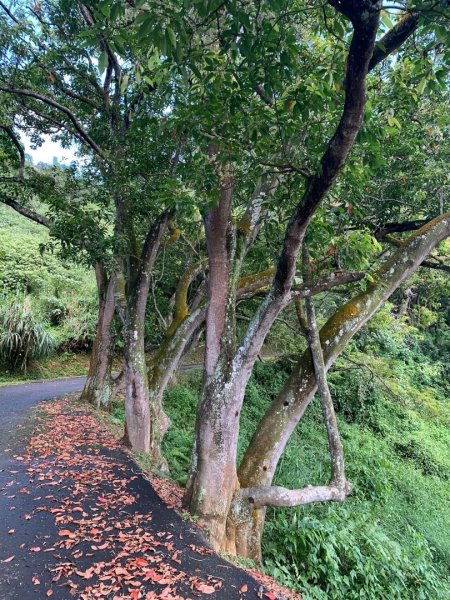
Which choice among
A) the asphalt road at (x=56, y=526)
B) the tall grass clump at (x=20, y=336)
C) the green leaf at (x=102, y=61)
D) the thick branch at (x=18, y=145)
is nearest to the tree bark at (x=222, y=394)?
the asphalt road at (x=56, y=526)

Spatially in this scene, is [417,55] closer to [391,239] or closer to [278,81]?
[278,81]

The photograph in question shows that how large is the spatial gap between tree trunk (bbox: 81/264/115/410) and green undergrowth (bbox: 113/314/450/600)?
734 millimetres

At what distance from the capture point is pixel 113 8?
2.37 m

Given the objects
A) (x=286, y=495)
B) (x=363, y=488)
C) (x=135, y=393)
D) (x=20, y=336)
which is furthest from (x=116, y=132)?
(x=363, y=488)

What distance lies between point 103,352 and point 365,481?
268 inches

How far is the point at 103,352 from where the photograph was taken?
30.8 feet

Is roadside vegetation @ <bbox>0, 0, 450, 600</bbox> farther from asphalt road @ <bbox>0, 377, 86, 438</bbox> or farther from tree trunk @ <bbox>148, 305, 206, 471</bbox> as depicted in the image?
asphalt road @ <bbox>0, 377, 86, 438</bbox>

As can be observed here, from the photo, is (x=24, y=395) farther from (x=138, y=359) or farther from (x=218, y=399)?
(x=218, y=399)

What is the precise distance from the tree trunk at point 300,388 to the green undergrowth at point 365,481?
0.61m

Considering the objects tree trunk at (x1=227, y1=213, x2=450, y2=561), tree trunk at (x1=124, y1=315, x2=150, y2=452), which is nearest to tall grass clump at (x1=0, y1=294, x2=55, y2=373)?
tree trunk at (x1=124, y1=315, x2=150, y2=452)

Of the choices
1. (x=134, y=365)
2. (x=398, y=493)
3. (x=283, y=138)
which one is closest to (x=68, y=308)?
(x=134, y=365)

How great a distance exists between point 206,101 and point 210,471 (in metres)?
4.21

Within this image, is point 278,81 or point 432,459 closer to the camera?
point 278,81

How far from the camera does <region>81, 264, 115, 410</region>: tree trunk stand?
941 centimetres
